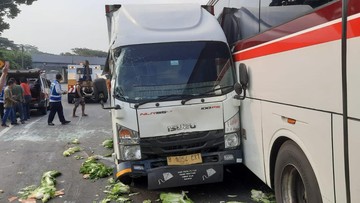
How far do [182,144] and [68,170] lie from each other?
10.1 feet

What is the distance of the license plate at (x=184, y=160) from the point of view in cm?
522

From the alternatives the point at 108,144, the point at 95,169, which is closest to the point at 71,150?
the point at 108,144

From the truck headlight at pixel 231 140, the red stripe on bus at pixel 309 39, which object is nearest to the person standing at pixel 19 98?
the truck headlight at pixel 231 140

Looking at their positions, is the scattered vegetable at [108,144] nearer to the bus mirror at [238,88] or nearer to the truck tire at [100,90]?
the truck tire at [100,90]

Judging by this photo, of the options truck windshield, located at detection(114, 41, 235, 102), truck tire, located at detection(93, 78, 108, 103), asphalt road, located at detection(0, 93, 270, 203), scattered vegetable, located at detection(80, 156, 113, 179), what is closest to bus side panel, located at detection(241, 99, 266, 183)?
truck windshield, located at detection(114, 41, 235, 102)

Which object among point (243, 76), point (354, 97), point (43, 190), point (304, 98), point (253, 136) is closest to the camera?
point (354, 97)

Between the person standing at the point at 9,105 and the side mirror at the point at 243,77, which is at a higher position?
the side mirror at the point at 243,77

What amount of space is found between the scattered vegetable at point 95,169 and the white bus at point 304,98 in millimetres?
2787

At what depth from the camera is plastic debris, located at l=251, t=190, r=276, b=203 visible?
509 cm

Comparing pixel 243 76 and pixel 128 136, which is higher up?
pixel 243 76

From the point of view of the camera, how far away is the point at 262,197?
17.1ft

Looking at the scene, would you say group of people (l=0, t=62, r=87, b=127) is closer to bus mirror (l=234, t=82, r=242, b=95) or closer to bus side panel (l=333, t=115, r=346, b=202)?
bus mirror (l=234, t=82, r=242, b=95)

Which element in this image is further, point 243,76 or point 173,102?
point 173,102

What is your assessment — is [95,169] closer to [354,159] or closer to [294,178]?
[294,178]
